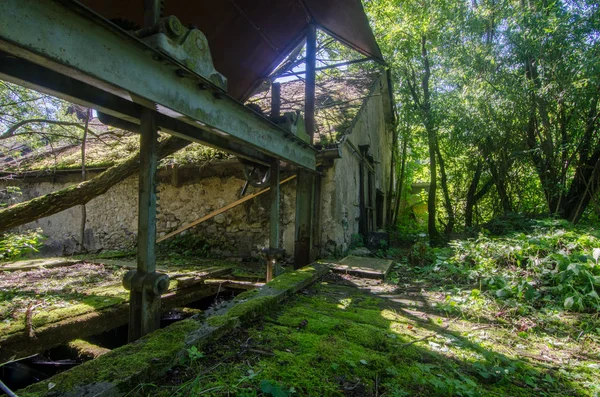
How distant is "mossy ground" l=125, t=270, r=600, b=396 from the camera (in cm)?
171

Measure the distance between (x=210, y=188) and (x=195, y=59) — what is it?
16.1 ft

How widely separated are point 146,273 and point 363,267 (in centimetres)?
386

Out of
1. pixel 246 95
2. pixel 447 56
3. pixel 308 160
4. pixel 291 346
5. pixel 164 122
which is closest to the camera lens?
pixel 291 346

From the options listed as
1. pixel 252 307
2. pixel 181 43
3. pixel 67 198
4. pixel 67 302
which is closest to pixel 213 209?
pixel 67 198

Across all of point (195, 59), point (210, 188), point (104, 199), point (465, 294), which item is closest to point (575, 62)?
point (465, 294)

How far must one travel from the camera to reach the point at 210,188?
272 inches

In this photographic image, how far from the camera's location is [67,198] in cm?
469

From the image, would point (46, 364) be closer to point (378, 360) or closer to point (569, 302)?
point (378, 360)

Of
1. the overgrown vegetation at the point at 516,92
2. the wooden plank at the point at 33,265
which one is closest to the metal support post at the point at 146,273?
the wooden plank at the point at 33,265

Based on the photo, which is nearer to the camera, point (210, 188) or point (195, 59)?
point (195, 59)

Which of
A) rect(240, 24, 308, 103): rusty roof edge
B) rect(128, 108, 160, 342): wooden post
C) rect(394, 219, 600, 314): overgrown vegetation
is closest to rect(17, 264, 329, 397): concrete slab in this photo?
rect(128, 108, 160, 342): wooden post

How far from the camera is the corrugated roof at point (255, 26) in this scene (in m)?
3.92

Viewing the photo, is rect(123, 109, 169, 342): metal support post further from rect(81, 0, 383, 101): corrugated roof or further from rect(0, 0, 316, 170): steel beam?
rect(81, 0, 383, 101): corrugated roof

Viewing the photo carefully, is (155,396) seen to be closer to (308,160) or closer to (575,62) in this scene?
(308,160)
